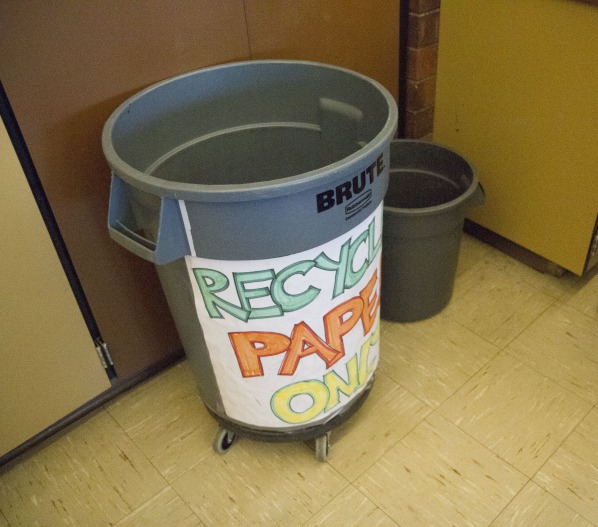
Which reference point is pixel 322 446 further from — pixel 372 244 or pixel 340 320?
pixel 372 244

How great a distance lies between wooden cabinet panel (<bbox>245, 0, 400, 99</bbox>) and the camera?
120cm

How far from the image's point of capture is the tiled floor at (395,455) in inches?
44.4

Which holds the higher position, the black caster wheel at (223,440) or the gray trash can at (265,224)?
the gray trash can at (265,224)

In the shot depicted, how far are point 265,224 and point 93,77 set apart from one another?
18.6 inches

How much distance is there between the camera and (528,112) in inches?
54.9

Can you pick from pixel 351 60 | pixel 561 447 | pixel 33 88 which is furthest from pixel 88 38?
pixel 561 447

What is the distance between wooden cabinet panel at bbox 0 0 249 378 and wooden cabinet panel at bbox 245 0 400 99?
57 millimetres

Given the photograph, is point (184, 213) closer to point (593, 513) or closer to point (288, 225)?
point (288, 225)

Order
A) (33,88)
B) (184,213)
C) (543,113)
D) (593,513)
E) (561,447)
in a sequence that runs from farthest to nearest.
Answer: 1. (543,113)
2. (561,447)
3. (593,513)
4. (33,88)
5. (184,213)

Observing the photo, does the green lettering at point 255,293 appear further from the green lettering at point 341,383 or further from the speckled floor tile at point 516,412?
the speckled floor tile at point 516,412

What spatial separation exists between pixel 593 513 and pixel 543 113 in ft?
2.89

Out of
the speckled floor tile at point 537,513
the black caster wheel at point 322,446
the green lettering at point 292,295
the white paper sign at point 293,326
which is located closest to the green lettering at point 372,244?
the white paper sign at point 293,326

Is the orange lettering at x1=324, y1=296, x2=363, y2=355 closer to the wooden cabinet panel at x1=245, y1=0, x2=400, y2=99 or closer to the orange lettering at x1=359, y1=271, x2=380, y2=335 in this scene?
the orange lettering at x1=359, y1=271, x2=380, y2=335

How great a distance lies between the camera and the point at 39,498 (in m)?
1.20
